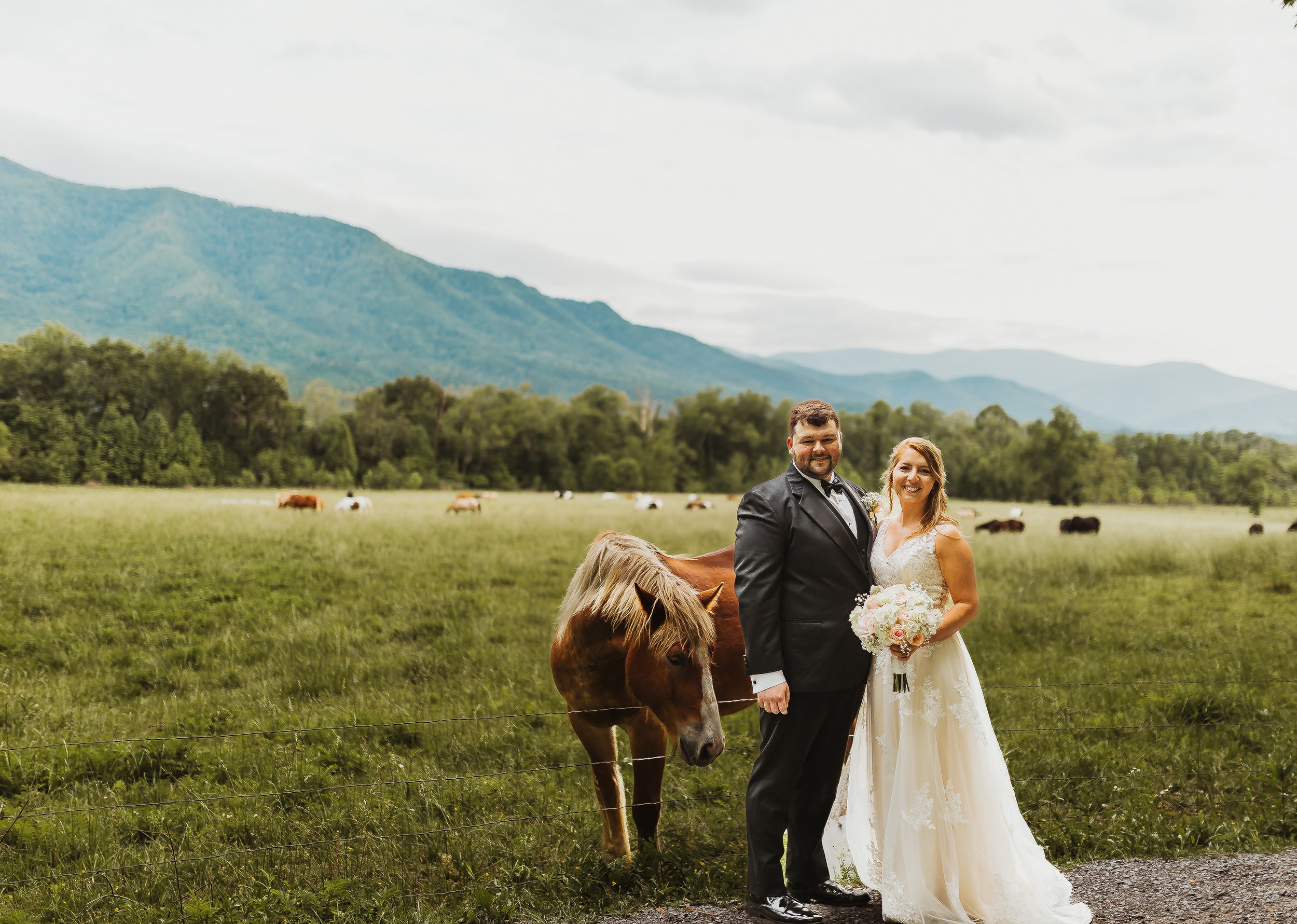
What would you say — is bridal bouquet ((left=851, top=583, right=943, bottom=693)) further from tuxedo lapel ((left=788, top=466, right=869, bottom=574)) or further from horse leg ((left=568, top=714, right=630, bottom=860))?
horse leg ((left=568, top=714, right=630, bottom=860))

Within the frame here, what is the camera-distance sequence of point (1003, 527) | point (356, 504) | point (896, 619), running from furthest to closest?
1. point (356, 504)
2. point (1003, 527)
3. point (896, 619)

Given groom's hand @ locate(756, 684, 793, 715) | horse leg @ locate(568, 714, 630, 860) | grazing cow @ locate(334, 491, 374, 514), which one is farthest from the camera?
grazing cow @ locate(334, 491, 374, 514)

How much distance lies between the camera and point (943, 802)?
4.02m

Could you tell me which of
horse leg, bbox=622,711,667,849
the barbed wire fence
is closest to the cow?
the barbed wire fence

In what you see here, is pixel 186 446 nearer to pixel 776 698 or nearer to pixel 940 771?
pixel 776 698

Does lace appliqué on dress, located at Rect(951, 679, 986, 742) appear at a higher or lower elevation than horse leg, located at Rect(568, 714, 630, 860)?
higher

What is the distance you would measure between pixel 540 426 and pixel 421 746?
66585mm

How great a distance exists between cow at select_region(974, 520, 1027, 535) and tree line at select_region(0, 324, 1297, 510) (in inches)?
362

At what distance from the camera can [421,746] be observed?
23.7 feet

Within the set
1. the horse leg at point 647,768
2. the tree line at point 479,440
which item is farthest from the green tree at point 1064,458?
→ the horse leg at point 647,768

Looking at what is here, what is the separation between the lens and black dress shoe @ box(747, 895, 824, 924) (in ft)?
13.1

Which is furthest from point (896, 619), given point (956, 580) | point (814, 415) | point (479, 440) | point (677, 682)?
point (479, 440)

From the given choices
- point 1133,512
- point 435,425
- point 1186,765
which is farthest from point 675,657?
point 435,425

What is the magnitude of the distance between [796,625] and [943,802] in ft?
3.95
